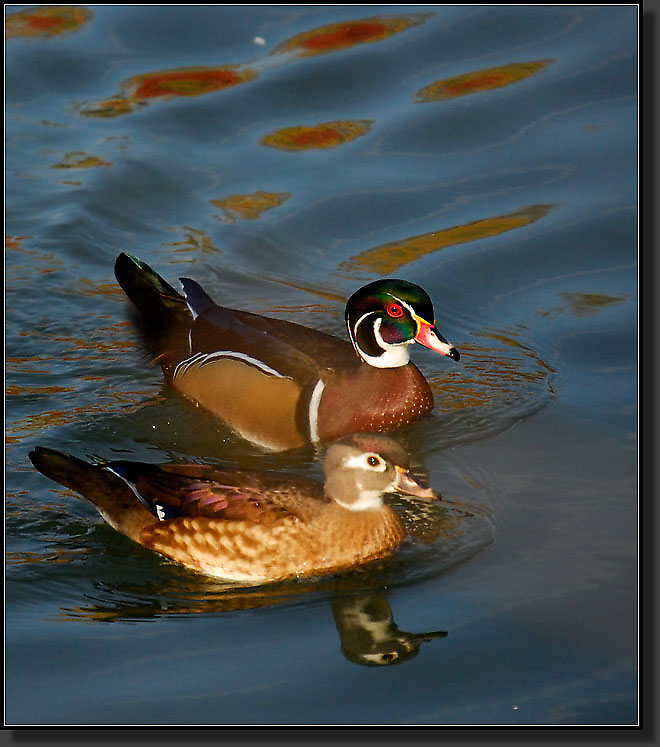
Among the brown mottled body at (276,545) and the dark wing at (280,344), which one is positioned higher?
the dark wing at (280,344)

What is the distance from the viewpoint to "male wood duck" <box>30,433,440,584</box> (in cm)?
628

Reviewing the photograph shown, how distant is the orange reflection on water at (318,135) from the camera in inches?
454

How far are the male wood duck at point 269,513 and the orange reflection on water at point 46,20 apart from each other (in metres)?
8.42

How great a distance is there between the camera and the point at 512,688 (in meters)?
5.32

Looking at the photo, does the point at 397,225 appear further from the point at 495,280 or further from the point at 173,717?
the point at 173,717

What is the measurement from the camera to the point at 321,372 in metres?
7.89

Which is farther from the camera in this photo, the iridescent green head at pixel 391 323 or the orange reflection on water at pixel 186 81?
the orange reflection on water at pixel 186 81

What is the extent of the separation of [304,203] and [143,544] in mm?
4831

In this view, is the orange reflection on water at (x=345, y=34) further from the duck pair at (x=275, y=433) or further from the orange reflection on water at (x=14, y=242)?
the duck pair at (x=275, y=433)

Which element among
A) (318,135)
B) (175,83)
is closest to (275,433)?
(318,135)

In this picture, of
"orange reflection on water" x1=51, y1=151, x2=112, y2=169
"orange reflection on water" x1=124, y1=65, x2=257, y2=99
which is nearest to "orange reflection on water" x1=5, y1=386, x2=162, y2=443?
"orange reflection on water" x1=51, y1=151, x2=112, y2=169

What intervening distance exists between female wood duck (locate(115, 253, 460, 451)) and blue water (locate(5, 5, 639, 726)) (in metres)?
0.18

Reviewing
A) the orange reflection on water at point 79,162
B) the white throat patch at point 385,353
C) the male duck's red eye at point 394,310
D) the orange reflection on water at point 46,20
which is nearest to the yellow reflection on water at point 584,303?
the white throat patch at point 385,353

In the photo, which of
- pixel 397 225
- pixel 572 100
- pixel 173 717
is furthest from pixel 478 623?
pixel 572 100
